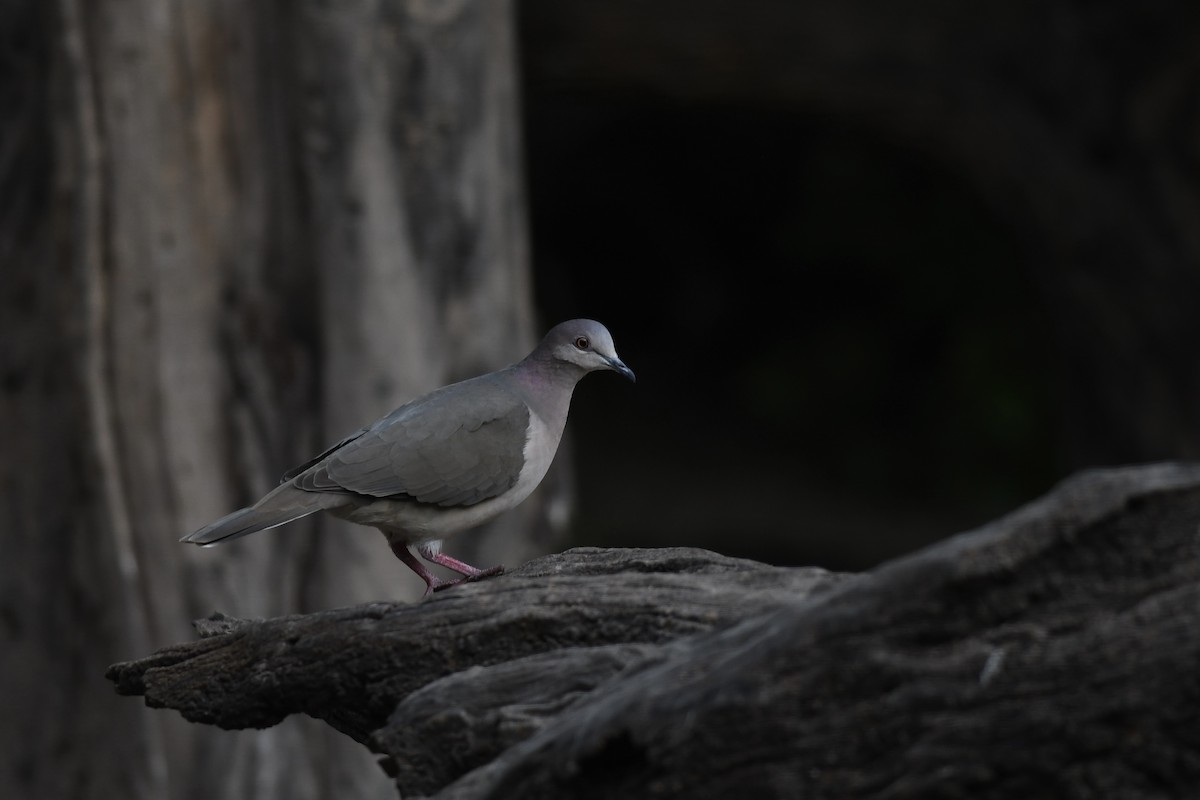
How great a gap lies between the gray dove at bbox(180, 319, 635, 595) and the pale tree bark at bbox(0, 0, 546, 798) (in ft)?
4.98

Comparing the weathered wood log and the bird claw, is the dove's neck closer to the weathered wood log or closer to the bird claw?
the bird claw

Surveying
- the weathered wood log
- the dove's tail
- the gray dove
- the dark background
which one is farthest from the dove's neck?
the dark background

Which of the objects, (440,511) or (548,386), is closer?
(440,511)

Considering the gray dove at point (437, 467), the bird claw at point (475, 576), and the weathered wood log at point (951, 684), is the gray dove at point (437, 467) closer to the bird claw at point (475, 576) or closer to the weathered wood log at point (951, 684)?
the bird claw at point (475, 576)

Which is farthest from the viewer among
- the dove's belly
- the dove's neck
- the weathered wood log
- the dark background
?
the dark background

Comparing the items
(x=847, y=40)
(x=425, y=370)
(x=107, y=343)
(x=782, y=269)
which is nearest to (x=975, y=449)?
(x=782, y=269)

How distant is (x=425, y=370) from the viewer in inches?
220

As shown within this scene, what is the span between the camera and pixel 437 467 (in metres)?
3.72

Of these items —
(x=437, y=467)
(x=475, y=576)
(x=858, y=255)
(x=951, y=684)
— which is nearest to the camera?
(x=951, y=684)

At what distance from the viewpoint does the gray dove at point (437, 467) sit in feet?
11.8

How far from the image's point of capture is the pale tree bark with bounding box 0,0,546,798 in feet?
17.5

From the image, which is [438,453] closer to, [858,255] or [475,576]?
[475,576]

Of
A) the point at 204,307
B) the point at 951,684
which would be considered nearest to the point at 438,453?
the point at 951,684

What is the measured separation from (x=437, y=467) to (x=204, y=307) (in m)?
2.04
